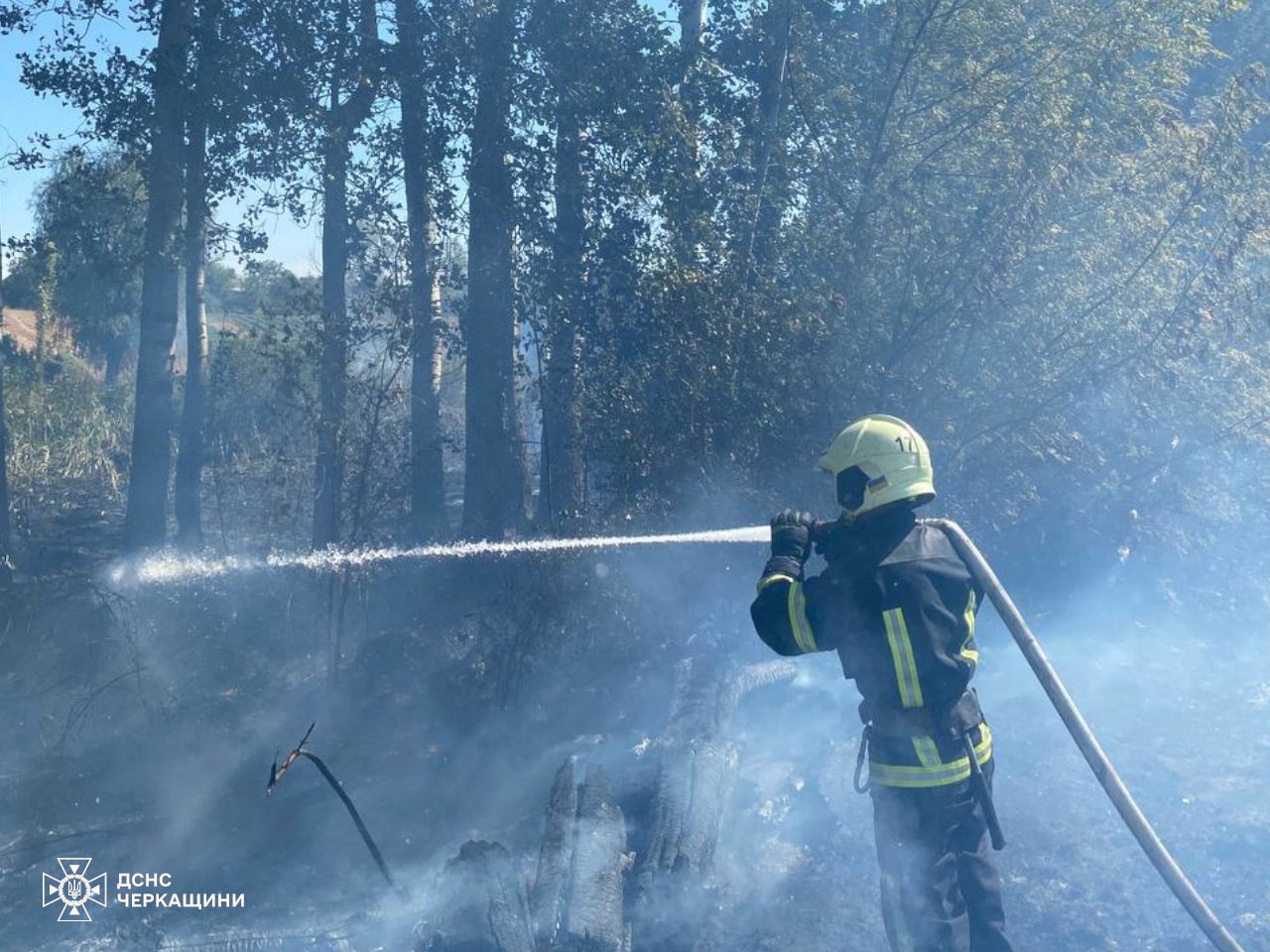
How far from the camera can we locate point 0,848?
5.89 meters

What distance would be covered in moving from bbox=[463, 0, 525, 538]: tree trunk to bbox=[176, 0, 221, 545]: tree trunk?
2207 millimetres

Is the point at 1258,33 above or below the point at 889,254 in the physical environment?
above

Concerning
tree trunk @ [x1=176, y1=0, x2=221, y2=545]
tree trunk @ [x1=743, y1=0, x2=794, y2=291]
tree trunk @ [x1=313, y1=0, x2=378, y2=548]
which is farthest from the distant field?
tree trunk @ [x1=743, y1=0, x2=794, y2=291]

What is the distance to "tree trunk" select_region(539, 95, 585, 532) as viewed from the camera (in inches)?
325

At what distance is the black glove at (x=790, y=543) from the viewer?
3.95 meters

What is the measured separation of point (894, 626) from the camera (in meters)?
3.76

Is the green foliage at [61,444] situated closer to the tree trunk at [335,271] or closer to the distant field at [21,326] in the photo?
the tree trunk at [335,271]

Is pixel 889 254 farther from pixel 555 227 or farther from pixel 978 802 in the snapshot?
pixel 978 802

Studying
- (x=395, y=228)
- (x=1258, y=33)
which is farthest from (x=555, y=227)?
Result: (x=1258, y=33)

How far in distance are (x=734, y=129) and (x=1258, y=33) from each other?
23.0ft

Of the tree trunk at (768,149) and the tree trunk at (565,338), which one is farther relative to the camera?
the tree trunk at (565,338)

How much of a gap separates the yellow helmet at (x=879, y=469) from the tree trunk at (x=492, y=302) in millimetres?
6151

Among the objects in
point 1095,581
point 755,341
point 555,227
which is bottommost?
point 1095,581

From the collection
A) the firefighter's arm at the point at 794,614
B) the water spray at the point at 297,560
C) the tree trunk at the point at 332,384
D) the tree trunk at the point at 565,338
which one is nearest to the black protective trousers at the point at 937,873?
the firefighter's arm at the point at 794,614
